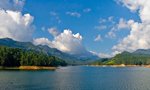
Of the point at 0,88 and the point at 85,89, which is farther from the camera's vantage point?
the point at 85,89

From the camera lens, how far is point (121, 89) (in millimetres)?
86562

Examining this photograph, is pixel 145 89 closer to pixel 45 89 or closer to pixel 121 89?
pixel 121 89

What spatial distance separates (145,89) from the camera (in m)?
87.2

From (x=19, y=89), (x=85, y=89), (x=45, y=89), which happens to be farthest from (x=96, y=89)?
(x=19, y=89)

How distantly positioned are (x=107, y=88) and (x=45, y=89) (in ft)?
59.2

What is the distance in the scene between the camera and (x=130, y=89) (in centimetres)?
8719

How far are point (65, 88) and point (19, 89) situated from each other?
43.2ft

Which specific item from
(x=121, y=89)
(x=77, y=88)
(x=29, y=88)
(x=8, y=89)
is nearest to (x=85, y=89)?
(x=77, y=88)

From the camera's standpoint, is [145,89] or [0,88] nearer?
[0,88]

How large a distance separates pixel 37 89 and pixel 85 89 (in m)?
13.2

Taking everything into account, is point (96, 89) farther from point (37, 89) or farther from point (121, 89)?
point (37, 89)

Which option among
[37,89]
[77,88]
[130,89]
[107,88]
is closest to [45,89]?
[37,89]

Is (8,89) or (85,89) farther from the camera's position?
(85,89)

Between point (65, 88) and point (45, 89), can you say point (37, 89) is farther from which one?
point (65, 88)
